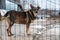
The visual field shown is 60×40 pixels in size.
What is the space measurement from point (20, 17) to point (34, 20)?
0.24 m

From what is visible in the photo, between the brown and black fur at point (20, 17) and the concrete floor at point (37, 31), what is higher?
the brown and black fur at point (20, 17)

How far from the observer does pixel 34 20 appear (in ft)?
8.09

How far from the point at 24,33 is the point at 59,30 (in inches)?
22.2

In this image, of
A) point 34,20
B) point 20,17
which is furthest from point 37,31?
point 20,17

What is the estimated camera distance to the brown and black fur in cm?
247

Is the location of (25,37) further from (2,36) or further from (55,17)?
(55,17)

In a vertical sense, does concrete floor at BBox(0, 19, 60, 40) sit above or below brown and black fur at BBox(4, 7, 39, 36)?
below

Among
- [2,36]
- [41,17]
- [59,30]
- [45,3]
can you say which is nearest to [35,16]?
[41,17]

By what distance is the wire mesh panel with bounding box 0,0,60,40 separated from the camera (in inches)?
96.0

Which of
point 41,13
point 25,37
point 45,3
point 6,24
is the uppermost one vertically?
point 45,3

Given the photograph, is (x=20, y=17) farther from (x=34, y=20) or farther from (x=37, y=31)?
(x=37, y=31)

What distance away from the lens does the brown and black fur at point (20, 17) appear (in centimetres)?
247

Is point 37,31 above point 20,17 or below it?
below

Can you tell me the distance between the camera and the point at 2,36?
253 centimetres
